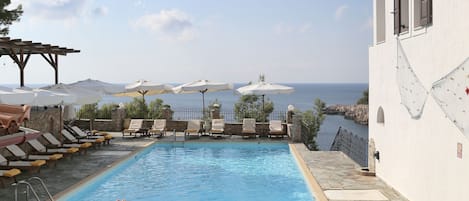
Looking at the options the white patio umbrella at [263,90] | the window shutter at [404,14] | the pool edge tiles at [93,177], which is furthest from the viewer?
the white patio umbrella at [263,90]

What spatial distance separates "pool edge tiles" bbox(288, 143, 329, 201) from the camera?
10010 millimetres

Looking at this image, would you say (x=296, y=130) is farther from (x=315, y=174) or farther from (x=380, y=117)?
(x=380, y=117)

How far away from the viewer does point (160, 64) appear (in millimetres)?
54344

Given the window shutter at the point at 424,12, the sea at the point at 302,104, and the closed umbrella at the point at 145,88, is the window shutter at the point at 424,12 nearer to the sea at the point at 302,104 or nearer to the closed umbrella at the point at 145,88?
the sea at the point at 302,104

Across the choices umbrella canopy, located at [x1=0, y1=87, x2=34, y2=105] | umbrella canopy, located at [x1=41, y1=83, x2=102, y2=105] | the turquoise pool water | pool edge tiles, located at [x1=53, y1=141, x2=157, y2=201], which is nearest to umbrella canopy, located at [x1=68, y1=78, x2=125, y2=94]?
umbrella canopy, located at [x1=41, y1=83, x2=102, y2=105]

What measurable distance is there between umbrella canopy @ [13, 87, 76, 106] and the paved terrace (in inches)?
72.8

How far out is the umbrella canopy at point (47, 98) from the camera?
43.1 ft

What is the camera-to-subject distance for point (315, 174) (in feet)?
40.0

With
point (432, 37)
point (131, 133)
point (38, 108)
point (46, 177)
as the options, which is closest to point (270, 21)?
point (131, 133)

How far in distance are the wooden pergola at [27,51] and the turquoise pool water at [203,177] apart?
5161 millimetres

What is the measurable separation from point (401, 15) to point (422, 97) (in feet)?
6.82

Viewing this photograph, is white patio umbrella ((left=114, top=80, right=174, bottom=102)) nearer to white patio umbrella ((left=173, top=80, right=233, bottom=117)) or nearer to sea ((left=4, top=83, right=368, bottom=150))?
white patio umbrella ((left=173, top=80, right=233, bottom=117))

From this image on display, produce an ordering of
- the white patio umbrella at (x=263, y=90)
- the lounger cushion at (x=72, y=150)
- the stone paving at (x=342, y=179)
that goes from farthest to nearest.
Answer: the white patio umbrella at (x=263, y=90) < the lounger cushion at (x=72, y=150) < the stone paving at (x=342, y=179)

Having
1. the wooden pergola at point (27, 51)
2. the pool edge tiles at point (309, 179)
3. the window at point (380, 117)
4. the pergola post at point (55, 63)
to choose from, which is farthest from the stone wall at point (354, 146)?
the pergola post at point (55, 63)
